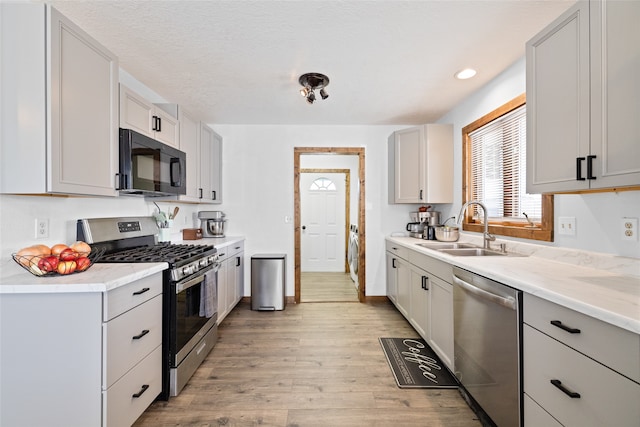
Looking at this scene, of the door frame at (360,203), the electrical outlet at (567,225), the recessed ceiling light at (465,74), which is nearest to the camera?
the electrical outlet at (567,225)

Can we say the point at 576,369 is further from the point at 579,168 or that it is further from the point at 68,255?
the point at 68,255

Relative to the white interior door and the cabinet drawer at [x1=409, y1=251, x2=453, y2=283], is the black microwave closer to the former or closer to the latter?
the cabinet drawer at [x1=409, y1=251, x2=453, y2=283]

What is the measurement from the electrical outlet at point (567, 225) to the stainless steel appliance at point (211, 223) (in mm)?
3290

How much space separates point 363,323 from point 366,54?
2616 millimetres

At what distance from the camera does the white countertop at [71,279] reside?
123cm

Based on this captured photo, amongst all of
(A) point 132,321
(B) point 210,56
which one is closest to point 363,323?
(A) point 132,321

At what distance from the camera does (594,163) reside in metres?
1.28

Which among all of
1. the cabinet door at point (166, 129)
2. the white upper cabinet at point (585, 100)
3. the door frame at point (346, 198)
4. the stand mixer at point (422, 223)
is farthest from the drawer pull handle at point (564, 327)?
the door frame at point (346, 198)

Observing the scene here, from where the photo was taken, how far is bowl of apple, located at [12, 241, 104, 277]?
1.35 meters

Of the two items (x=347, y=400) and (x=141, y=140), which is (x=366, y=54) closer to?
(x=141, y=140)

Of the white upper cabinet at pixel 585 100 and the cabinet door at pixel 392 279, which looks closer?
the white upper cabinet at pixel 585 100

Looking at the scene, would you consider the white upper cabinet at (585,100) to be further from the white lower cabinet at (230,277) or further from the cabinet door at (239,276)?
the cabinet door at (239,276)

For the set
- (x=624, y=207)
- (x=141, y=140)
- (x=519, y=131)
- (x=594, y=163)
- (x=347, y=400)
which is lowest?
(x=347, y=400)

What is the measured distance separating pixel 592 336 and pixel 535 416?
528mm
